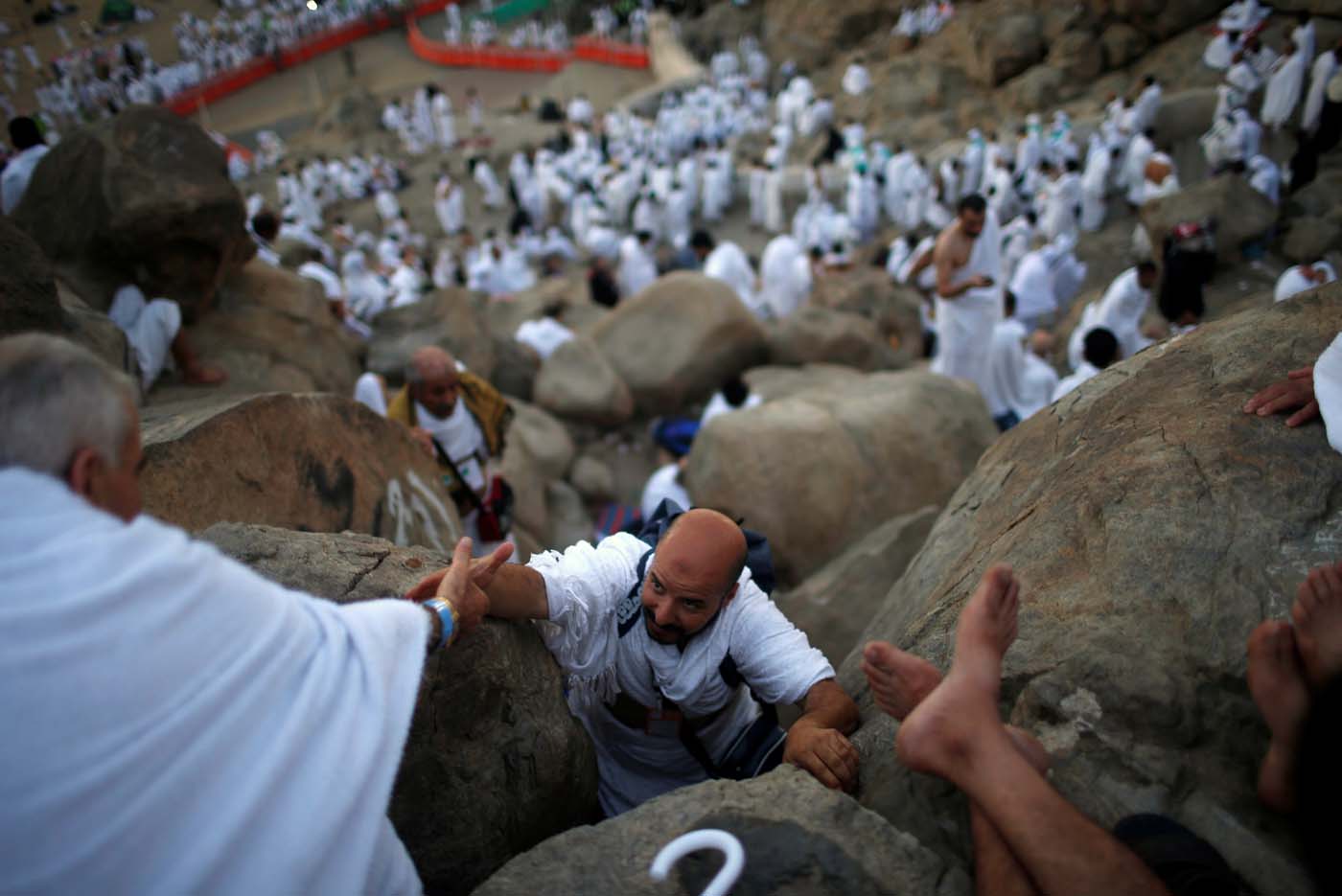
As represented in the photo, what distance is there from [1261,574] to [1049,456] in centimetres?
83

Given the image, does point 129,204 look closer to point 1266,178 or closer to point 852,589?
point 852,589

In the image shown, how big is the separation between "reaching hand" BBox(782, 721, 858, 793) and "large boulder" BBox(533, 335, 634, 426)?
15.8 ft

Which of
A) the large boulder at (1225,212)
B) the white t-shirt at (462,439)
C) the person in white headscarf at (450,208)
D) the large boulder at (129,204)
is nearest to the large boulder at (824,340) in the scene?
the large boulder at (1225,212)

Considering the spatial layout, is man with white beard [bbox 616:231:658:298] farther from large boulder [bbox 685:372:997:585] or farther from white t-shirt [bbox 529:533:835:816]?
white t-shirt [bbox 529:533:835:816]

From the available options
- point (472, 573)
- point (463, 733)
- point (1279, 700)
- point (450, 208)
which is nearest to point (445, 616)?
point (472, 573)

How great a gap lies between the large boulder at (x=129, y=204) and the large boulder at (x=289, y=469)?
75.1 inches

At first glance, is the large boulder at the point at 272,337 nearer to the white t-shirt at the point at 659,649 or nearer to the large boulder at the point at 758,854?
the white t-shirt at the point at 659,649

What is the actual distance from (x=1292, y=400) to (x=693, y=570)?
153 cm

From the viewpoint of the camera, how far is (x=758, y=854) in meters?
1.55

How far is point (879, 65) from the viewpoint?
19.9 m

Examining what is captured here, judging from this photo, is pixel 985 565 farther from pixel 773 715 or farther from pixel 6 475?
pixel 6 475

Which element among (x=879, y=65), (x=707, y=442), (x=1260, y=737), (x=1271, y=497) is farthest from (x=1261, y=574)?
(x=879, y=65)

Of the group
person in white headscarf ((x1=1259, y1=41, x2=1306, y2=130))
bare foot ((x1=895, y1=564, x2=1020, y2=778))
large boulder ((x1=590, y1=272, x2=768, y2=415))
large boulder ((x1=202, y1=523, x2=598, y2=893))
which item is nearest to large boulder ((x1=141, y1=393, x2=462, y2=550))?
large boulder ((x1=202, y1=523, x2=598, y2=893))

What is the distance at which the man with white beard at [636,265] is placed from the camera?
1148cm
